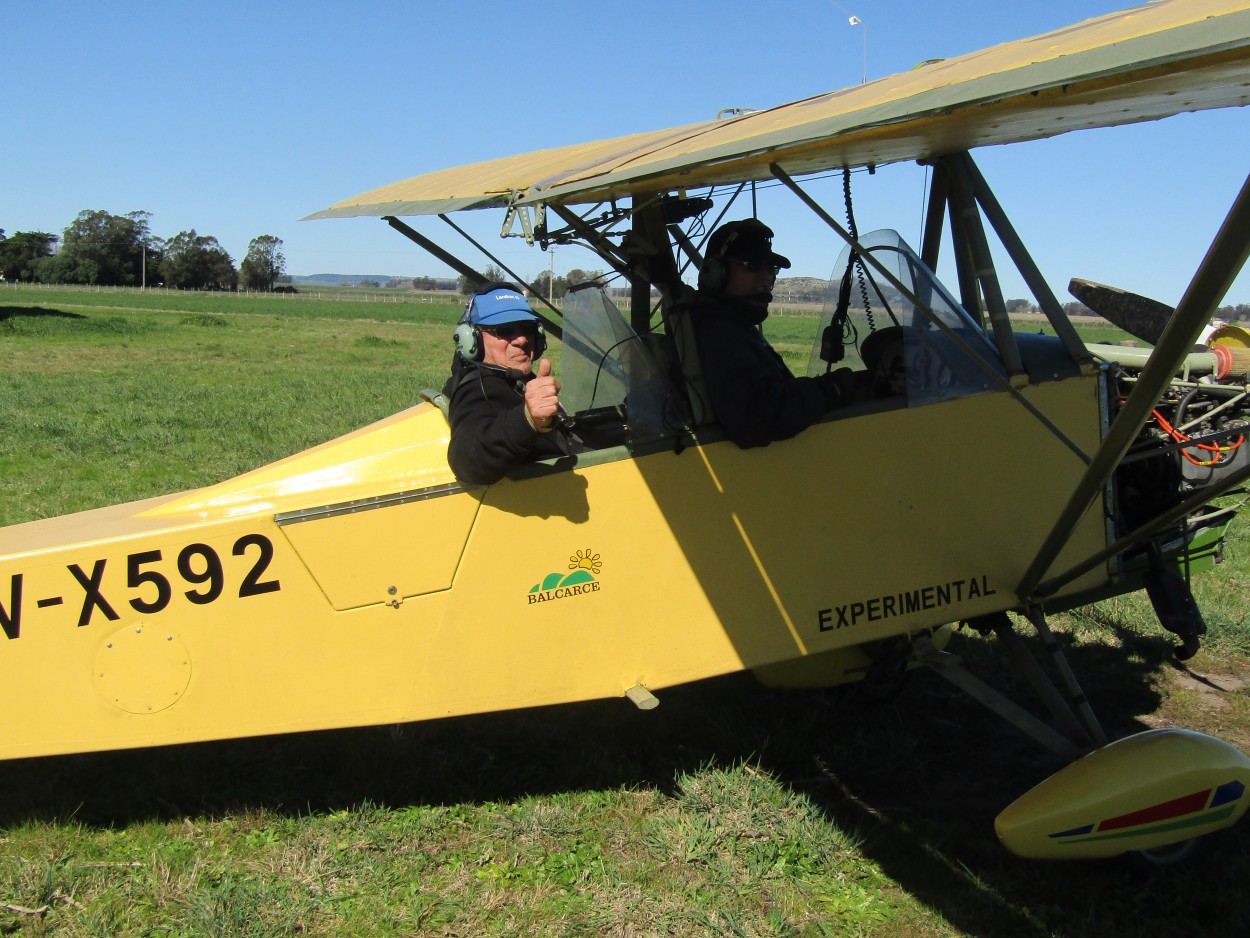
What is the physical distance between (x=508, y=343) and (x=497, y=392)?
20 centimetres

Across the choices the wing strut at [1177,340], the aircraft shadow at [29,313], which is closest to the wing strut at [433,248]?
the wing strut at [1177,340]

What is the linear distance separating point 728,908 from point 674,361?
1.89 meters

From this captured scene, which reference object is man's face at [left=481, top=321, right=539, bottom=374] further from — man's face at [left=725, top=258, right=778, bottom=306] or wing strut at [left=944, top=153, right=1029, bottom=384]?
wing strut at [left=944, top=153, right=1029, bottom=384]

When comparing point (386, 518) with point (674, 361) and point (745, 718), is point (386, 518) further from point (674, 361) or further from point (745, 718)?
point (745, 718)

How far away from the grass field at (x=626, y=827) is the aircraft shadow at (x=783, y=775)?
0.01 metres

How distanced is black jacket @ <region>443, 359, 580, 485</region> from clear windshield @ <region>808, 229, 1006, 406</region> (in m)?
1.26

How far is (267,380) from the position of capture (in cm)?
1772

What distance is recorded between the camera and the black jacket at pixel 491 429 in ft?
10.5

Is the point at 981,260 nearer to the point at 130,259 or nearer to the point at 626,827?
the point at 626,827

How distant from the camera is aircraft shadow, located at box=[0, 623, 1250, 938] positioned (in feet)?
11.5

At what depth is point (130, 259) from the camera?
10475 centimetres

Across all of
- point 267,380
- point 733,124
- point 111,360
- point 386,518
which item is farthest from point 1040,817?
point 111,360

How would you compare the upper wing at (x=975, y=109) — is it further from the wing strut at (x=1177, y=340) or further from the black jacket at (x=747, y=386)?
the black jacket at (x=747, y=386)

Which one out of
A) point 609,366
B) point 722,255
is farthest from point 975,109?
point 609,366
